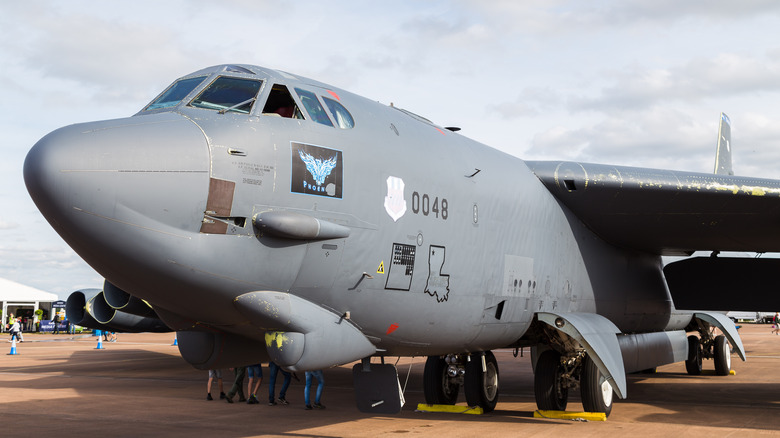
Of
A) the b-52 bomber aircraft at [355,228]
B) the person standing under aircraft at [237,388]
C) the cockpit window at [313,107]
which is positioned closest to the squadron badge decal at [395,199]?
the b-52 bomber aircraft at [355,228]

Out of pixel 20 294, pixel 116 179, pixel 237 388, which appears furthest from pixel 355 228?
pixel 20 294

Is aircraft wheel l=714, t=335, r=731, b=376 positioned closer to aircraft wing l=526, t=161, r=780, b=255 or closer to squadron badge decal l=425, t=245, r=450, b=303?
aircraft wing l=526, t=161, r=780, b=255

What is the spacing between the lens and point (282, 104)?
741 centimetres

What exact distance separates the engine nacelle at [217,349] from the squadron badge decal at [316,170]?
1753 mm

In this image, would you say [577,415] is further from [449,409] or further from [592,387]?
[449,409]

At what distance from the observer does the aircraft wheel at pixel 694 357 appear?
2062 cm

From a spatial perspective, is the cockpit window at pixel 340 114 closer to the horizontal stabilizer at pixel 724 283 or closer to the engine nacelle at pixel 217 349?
the engine nacelle at pixel 217 349

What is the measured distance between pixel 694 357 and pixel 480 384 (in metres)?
10.9

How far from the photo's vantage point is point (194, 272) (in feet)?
20.4

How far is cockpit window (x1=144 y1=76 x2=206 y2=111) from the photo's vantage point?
7172 millimetres

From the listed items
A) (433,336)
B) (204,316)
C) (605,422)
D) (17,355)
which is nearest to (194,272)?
(204,316)

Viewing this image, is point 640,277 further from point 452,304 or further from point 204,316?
point 204,316

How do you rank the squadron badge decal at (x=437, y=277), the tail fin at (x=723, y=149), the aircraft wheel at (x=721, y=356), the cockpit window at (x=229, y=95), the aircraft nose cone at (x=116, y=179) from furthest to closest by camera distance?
the tail fin at (x=723, y=149) → the aircraft wheel at (x=721, y=356) → the squadron badge decal at (x=437, y=277) → the cockpit window at (x=229, y=95) → the aircraft nose cone at (x=116, y=179)

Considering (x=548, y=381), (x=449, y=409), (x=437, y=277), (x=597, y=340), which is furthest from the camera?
(x=449, y=409)
